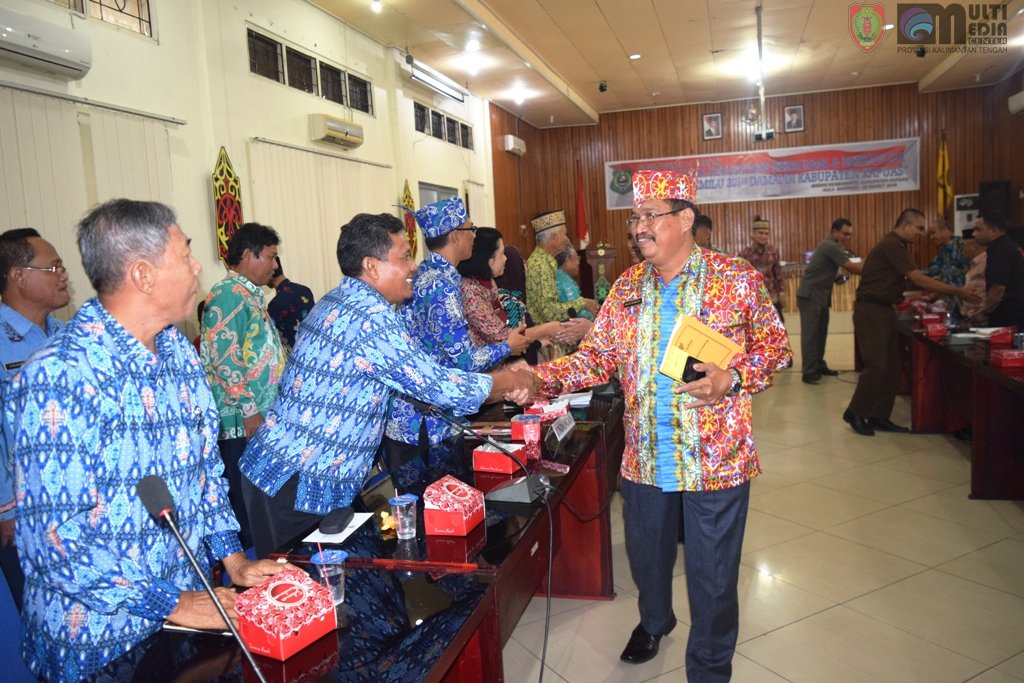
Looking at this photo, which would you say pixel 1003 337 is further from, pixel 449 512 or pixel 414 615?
pixel 414 615

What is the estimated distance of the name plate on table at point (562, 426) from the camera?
7.61 ft

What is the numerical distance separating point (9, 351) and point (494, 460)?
1723mm

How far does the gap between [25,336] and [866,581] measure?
11.2 feet

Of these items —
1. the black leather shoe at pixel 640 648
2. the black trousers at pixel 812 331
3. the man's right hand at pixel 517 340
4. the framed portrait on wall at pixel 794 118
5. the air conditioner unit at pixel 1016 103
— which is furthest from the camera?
the framed portrait on wall at pixel 794 118

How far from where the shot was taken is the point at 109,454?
1.20 meters

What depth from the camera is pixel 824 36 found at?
832 centimetres

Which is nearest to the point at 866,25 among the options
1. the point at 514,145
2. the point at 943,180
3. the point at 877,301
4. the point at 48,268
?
the point at 943,180

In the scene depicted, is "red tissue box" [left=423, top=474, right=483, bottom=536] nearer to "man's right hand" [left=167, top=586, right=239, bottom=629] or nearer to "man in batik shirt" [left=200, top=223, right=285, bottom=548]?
"man's right hand" [left=167, top=586, right=239, bottom=629]

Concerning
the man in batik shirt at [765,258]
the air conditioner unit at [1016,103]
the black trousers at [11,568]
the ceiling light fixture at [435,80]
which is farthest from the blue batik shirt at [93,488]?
the air conditioner unit at [1016,103]

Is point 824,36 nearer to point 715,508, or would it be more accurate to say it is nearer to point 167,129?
point 167,129

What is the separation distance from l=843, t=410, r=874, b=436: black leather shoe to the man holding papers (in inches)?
145

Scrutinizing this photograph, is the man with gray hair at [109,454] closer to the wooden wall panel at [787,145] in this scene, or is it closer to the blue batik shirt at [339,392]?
the blue batik shirt at [339,392]

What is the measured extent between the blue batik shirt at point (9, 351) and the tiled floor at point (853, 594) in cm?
172

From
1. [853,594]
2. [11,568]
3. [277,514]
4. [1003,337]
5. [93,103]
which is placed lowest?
[853,594]
